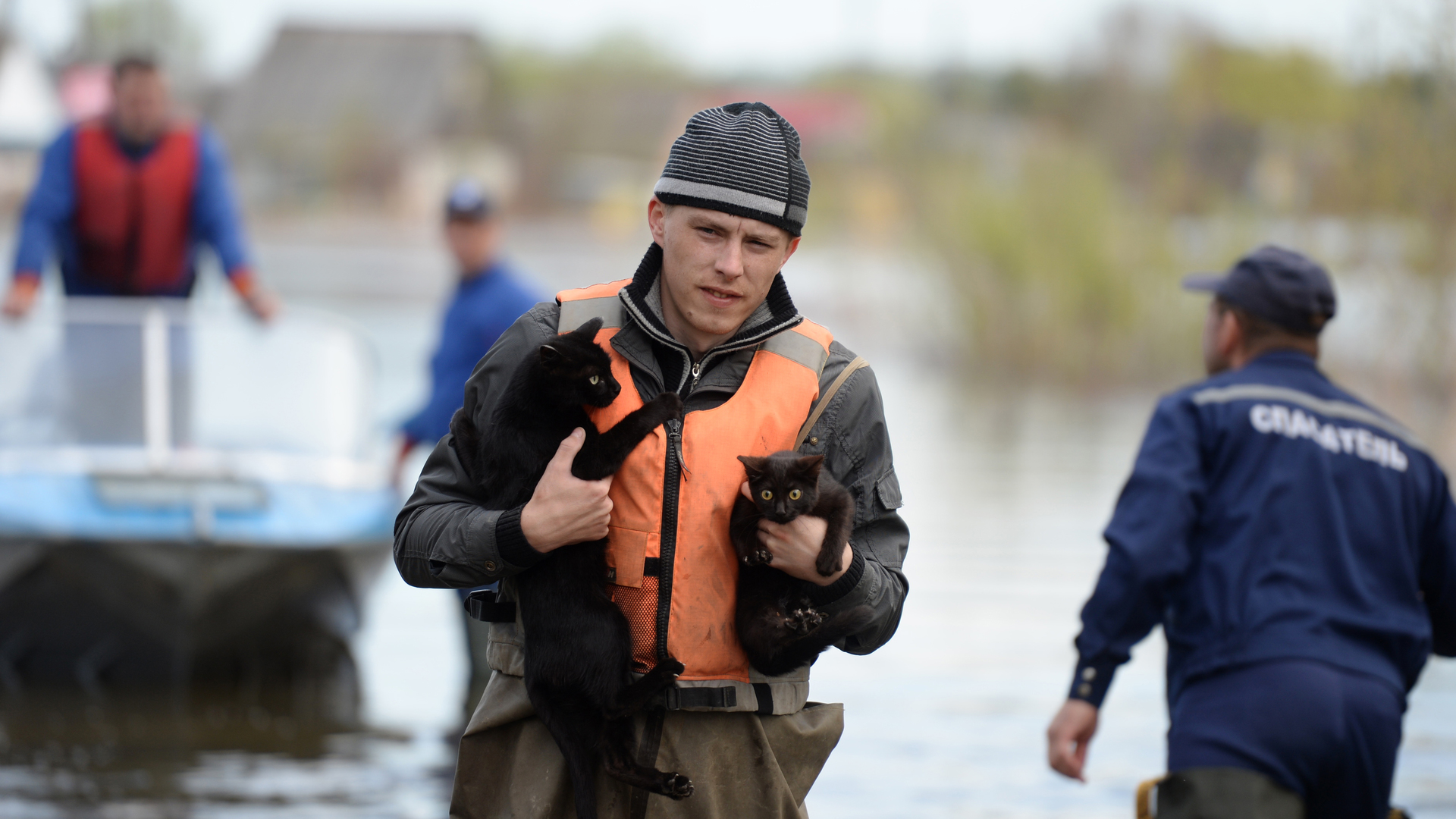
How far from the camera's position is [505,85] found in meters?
82.6

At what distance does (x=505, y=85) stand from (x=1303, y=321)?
82.1 m

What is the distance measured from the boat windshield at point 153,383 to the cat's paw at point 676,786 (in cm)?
571

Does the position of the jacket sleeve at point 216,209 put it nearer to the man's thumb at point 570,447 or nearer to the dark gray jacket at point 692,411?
the dark gray jacket at point 692,411

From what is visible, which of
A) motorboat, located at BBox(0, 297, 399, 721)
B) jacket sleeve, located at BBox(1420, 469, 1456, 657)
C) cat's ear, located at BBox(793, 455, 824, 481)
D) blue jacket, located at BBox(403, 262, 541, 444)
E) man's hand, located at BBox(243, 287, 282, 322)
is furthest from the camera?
man's hand, located at BBox(243, 287, 282, 322)

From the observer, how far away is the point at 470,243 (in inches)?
294

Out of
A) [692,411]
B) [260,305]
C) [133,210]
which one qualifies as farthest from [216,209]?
[692,411]

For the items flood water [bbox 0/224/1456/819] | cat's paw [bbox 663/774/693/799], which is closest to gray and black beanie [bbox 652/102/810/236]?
cat's paw [bbox 663/774/693/799]

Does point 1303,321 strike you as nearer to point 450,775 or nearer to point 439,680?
point 450,775

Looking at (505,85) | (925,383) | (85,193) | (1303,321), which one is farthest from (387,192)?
(1303,321)

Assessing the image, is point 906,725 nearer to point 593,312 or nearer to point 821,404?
point 821,404

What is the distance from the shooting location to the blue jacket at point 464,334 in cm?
714

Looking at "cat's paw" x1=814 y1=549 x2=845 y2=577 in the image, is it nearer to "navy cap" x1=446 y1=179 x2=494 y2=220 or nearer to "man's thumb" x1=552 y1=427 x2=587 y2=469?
"man's thumb" x1=552 y1=427 x2=587 y2=469

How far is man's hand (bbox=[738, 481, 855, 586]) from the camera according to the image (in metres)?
2.55

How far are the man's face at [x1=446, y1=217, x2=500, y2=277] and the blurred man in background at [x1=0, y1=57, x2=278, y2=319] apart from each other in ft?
3.89
